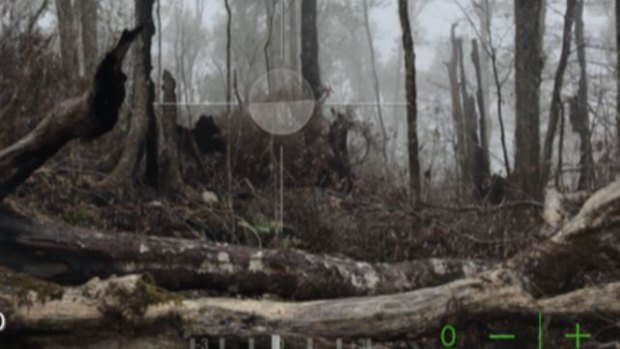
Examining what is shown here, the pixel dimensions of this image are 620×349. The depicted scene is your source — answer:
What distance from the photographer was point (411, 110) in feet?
24.4

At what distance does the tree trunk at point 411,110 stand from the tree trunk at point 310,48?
4.30m

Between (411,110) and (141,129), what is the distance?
106 inches

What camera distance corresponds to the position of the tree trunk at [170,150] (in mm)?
7820

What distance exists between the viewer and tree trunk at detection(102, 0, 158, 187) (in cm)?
788

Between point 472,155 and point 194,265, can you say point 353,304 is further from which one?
point 472,155

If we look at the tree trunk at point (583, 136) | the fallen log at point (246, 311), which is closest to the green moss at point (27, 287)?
the fallen log at point (246, 311)

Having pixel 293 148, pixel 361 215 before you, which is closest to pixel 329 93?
pixel 293 148

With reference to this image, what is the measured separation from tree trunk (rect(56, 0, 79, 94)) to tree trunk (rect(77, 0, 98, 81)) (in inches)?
10.1

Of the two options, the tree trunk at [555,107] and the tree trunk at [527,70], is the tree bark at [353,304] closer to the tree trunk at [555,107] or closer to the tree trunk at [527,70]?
the tree trunk at [555,107]

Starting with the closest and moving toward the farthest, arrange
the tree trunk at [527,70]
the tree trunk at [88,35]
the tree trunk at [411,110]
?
the tree trunk at [411,110]
the tree trunk at [527,70]
the tree trunk at [88,35]

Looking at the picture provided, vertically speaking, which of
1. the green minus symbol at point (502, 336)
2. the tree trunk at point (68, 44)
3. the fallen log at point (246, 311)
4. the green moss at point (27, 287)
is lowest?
the green minus symbol at point (502, 336)

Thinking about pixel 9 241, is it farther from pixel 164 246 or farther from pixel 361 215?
pixel 361 215

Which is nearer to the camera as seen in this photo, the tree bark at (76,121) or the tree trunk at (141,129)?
the tree bark at (76,121)

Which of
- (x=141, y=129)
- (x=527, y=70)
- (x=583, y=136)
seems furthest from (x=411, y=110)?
(x=583, y=136)
